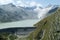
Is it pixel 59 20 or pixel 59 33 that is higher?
pixel 59 20

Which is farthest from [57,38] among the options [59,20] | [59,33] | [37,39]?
[37,39]

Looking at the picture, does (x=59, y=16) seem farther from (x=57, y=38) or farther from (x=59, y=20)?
(x=57, y=38)

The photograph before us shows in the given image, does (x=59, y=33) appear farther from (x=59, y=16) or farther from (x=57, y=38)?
(x=59, y=16)

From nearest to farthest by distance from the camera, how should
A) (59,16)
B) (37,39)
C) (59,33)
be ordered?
(59,33) < (59,16) < (37,39)

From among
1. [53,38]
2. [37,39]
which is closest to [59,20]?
[53,38]

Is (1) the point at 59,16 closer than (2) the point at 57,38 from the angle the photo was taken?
No

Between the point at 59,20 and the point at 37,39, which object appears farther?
the point at 37,39

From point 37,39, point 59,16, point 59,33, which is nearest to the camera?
point 59,33

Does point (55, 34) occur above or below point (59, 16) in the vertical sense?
below
